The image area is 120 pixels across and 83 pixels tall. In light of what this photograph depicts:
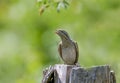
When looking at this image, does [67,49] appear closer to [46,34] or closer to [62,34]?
[62,34]

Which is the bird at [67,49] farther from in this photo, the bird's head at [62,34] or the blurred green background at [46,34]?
the blurred green background at [46,34]

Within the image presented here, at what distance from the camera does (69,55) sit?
2537 mm

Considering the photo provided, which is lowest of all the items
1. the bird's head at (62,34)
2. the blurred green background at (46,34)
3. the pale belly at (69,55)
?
the pale belly at (69,55)

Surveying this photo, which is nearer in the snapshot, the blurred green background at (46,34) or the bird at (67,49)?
the bird at (67,49)

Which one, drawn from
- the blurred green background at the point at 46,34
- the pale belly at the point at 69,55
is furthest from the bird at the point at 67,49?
the blurred green background at the point at 46,34

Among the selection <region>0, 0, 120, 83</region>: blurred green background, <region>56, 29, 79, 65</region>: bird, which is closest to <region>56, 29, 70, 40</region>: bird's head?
<region>56, 29, 79, 65</region>: bird

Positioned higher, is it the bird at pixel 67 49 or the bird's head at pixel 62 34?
the bird's head at pixel 62 34

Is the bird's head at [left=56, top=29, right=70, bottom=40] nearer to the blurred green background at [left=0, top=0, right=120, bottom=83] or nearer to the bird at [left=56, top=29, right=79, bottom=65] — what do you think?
the bird at [left=56, top=29, right=79, bottom=65]

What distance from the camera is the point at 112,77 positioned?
7.83 feet

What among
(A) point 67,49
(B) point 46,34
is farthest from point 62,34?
(B) point 46,34

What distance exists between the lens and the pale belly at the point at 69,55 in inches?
99.3

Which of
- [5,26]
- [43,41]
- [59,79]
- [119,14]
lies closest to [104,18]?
[119,14]

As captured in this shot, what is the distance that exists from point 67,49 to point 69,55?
0.13 ft

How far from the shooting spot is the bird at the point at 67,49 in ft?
8.29
